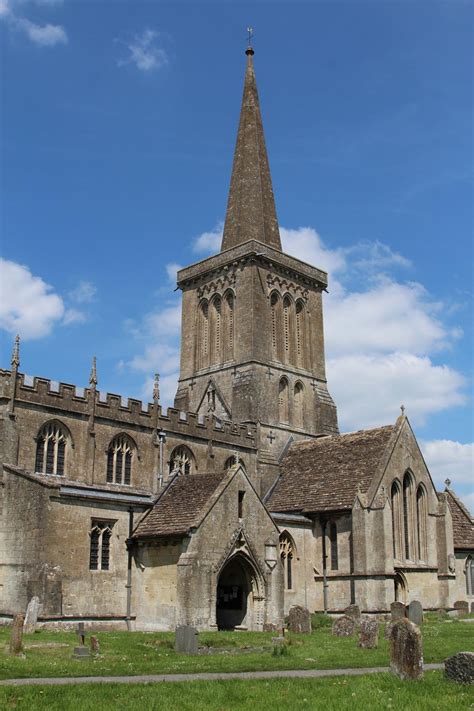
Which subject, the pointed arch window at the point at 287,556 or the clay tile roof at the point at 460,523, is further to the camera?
the clay tile roof at the point at 460,523

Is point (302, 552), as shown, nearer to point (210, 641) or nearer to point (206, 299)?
point (210, 641)

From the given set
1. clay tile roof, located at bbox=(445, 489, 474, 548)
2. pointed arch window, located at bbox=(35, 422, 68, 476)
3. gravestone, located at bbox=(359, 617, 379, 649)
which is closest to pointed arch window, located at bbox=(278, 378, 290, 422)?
clay tile roof, located at bbox=(445, 489, 474, 548)

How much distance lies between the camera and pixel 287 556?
40562mm

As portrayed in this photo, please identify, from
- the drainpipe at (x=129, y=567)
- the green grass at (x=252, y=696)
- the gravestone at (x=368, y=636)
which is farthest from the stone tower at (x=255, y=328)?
the green grass at (x=252, y=696)

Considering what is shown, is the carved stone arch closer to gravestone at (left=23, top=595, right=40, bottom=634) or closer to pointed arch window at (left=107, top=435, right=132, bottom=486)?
pointed arch window at (left=107, top=435, right=132, bottom=486)

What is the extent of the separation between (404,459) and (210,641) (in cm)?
2226

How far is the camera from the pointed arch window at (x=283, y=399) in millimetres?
51697

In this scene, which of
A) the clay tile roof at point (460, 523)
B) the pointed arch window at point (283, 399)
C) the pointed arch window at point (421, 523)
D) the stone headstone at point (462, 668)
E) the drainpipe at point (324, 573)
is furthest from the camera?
the pointed arch window at point (283, 399)

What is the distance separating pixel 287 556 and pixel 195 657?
20318 mm

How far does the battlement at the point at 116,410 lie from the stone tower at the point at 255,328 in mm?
3075

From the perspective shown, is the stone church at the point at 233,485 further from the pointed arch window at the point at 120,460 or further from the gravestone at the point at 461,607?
the gravestone at the point at 461,607

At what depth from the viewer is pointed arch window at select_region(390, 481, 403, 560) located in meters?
42.6

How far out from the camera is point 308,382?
178 feet

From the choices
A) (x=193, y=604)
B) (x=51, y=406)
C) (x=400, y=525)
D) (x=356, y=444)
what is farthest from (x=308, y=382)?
(x=193, y=604)
